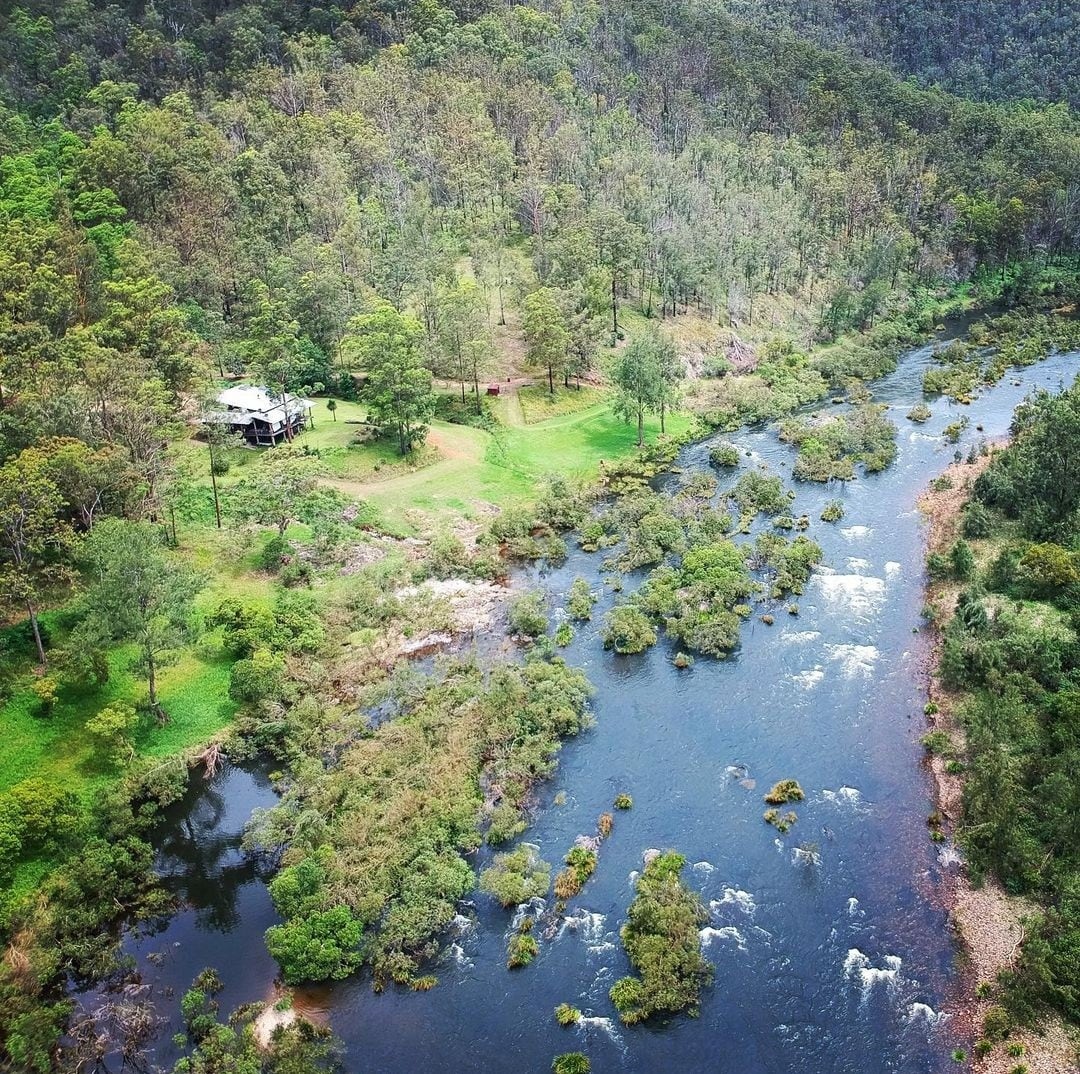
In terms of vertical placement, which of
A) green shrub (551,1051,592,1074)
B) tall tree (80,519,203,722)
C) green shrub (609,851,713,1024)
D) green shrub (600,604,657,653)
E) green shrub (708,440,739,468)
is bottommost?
green shrub (708,440,739,468)

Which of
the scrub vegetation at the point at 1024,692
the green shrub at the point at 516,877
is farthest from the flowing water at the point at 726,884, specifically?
the scrub vegetation at the point at 1024,692

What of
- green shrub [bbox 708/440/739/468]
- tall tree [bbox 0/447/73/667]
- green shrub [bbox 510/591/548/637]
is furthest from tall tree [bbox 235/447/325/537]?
green shrub [bbox 708/440/739/468]

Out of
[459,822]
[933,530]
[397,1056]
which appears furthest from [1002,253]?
[397,1056]

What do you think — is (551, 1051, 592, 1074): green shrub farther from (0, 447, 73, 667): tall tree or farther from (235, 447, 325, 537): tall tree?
(235, 447, 325, 537): tall tree

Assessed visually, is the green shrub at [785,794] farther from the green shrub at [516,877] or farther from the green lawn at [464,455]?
the green lawn at [464,455]

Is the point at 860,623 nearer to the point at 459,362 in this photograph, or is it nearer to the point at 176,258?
the point at 459,362
